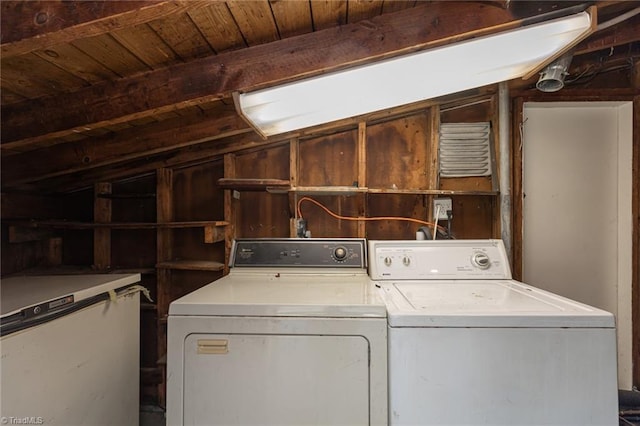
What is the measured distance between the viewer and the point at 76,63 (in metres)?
1.11

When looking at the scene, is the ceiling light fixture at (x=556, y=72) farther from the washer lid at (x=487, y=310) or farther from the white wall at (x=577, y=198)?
the washer lid at (x=487, y=310)

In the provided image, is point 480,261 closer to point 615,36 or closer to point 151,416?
point 615,36

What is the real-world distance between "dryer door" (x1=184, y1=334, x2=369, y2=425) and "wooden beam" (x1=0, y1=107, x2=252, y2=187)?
116 cm

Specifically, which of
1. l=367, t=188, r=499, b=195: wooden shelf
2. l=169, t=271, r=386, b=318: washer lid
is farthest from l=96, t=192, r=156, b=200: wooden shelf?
l=367, t=188, r=499, b=195: wooden shelf

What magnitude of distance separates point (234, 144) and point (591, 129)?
2.57 m

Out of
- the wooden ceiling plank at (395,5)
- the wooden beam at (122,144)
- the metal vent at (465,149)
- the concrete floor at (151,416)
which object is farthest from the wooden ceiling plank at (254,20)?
the concrete floor at (151,416)

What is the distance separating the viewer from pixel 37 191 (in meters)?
1.98

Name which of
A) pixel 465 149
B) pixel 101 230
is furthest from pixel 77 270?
pixel 465 149

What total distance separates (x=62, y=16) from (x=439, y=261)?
1.77 meters

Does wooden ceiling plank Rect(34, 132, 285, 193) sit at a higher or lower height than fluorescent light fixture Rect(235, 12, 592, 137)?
lower

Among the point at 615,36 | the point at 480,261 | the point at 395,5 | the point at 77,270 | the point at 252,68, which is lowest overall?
the point at 77,270

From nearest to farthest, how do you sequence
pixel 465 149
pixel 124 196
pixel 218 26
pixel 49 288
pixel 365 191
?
pixel 218 26 < pixel 49 288 < pixel 365 191 < pixel 465 149 < pixel 124 196

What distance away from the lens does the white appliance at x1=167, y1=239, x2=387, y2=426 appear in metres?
0.99

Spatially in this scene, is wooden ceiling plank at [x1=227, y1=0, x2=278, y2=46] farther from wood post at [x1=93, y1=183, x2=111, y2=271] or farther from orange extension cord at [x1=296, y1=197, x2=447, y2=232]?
wood post at [x1=93, y1=183, x2=111, y2=271]
